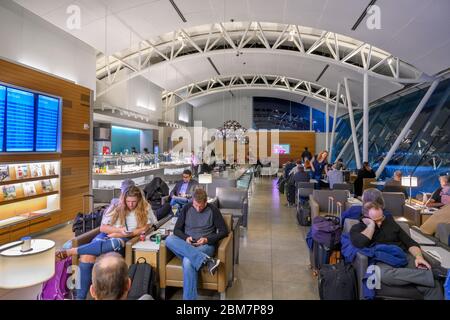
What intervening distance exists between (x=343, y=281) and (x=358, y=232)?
0.49 m

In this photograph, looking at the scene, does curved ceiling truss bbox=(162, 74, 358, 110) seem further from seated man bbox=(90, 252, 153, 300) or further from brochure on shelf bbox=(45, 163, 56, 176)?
seated man bbox=(90, 252, 153, 300)

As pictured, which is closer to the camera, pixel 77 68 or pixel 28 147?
pixel 28 147

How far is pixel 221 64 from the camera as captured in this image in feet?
52.0

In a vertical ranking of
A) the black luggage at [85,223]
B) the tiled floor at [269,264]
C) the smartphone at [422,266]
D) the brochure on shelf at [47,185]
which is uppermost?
the brochure on shelf at [47,185]

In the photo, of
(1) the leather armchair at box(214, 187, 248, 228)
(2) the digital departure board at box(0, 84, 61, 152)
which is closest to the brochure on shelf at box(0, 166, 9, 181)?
(2) the digital departure board at box(0, 84, 61, 152)

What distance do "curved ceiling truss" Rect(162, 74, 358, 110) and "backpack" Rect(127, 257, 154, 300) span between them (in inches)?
678

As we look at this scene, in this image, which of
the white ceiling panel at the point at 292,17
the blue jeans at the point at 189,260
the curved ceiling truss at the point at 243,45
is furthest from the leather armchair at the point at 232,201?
the curved ceiling truss at the point at 243,45

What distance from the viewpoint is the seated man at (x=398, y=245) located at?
2.40 m

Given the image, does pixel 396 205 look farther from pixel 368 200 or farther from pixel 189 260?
pixel 189 260

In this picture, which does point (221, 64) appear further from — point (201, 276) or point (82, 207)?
point (201, 276)

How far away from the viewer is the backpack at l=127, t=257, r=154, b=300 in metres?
2.62

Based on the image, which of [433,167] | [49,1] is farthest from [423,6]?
[49,1]

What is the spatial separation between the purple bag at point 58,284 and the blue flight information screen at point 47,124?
3.51 m

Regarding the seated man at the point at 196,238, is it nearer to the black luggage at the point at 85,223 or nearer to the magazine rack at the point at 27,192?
the black luggage at the point at 85,223
